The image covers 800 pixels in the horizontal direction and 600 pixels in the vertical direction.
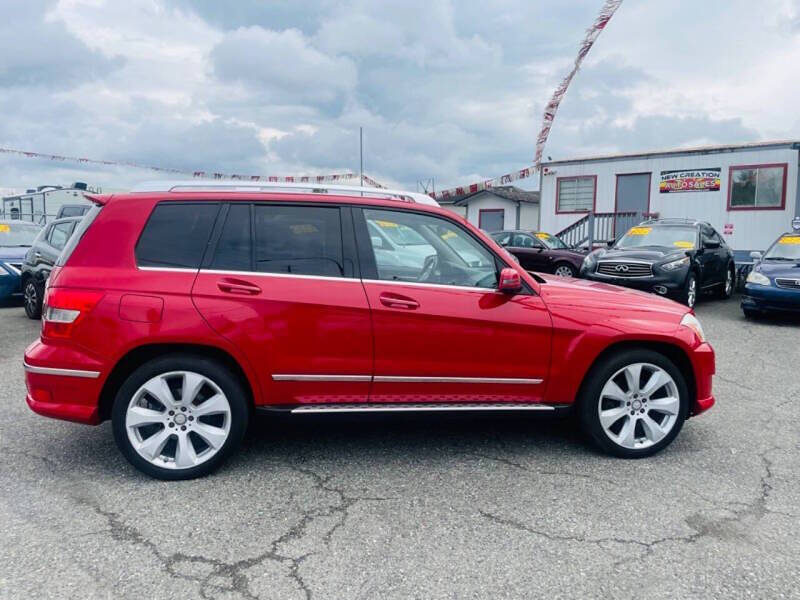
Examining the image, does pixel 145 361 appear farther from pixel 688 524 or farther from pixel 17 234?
pixel 17 234

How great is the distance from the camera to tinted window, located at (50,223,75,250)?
9.23 meters

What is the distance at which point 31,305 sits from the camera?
31.3 ft

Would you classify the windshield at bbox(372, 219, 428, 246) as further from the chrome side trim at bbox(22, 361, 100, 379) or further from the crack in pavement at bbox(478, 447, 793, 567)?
the chrome side trim at bbox(22, 361, 100, 379)

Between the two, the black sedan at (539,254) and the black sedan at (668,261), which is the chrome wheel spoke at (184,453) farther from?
the black sedan at (539,254)

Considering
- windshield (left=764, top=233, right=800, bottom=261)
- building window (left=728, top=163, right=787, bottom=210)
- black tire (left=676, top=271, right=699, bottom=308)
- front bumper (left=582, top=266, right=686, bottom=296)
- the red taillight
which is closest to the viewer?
the red taillight

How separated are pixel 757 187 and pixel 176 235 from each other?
1777 centimetres

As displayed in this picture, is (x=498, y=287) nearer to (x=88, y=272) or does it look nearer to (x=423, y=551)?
(x=423, y=551)

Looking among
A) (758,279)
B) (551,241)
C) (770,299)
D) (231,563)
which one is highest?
(551,241)

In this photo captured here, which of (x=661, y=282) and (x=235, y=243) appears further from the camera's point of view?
(x=661, y=282)

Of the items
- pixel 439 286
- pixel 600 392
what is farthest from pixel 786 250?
pixel 439 286

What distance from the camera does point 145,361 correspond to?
3533 millimetres

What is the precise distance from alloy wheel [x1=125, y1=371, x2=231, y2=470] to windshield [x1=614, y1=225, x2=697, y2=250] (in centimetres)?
976

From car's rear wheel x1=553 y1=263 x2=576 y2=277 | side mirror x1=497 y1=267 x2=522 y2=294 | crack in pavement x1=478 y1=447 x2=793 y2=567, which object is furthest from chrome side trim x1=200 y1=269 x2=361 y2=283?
car's rear wheel x1=553 y1=263 x2=576 y2=277

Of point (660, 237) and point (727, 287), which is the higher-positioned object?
point (660, 237)
